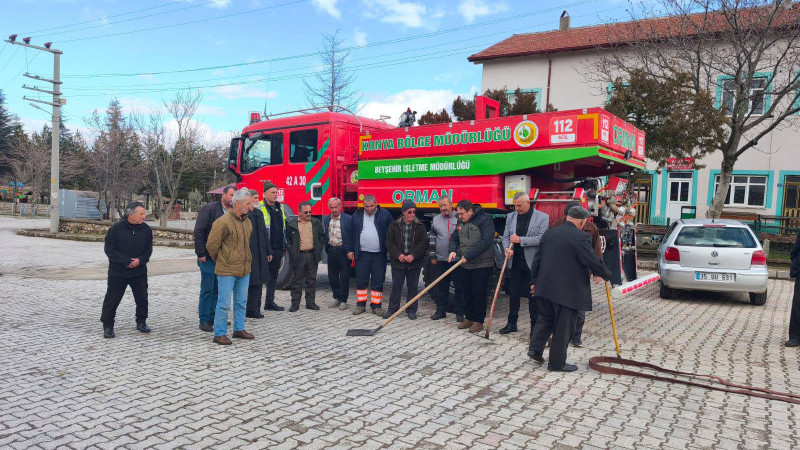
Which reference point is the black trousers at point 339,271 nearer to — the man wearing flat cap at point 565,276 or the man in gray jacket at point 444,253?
the man in gray jacket at point 444,253

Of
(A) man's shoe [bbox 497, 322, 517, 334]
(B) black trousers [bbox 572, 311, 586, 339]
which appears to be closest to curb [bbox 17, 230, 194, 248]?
(A) man's shoe [bbox 497, 322, 517, 334]

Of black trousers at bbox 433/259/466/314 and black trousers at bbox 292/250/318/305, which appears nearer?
black trousers at bbox 433/259/466/314

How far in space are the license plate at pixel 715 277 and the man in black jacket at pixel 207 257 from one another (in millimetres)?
7281

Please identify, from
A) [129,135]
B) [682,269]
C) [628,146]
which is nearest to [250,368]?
[628,146]

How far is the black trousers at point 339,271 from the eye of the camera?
7.75 m

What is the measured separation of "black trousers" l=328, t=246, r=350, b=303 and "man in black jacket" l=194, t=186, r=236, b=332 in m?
1.86

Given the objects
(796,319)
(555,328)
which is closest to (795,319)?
(796,319)

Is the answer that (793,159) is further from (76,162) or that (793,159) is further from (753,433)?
(76,162)

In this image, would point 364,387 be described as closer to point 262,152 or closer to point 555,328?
point 555,328

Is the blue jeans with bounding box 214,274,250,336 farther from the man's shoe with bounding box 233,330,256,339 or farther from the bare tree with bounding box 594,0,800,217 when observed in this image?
the bare tree with bounding box 594,0,800,217

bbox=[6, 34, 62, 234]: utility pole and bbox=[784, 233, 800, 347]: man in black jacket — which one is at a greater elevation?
bbox=[6, 34, 62, 234]: utility pole

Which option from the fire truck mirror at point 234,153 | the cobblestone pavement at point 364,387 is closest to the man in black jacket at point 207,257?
the cobblestone pavement at point 364,387

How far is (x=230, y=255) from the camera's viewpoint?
18.2 ft

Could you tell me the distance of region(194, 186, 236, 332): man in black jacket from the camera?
20.0 ft
